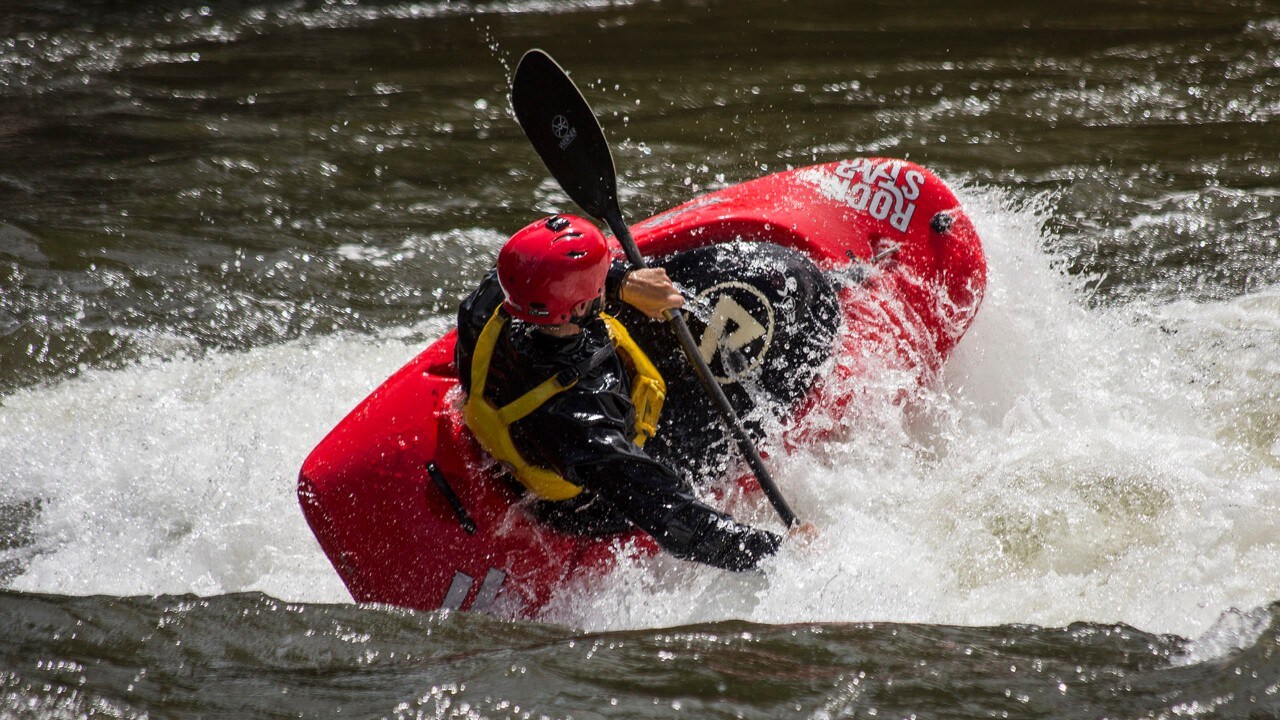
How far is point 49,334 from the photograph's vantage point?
194 inches

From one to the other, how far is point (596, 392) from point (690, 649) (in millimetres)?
815

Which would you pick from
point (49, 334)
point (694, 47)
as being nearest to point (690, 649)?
point (49, 334)

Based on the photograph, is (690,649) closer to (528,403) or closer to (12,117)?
(528,403)

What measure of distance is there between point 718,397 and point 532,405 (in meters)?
0.69

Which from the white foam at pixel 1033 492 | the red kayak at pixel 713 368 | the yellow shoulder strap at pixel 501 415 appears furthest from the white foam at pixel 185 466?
the white foam at pixel 1033 492

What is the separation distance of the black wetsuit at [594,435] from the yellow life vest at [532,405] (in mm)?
21

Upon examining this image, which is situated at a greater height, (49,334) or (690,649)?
(690,649)

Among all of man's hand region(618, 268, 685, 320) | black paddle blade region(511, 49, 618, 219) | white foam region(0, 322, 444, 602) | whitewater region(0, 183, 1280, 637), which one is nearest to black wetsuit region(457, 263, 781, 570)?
man's hand region(618, 268, 685, 320)

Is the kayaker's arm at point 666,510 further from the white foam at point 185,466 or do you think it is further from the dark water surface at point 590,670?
the white foam at point 185,466

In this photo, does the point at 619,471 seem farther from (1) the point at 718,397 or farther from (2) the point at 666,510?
(1) the point at 718,397

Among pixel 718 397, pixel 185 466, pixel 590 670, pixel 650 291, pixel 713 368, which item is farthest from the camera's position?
pixel 185 466

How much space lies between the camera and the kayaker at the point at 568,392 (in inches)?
107

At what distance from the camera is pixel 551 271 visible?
266 cm

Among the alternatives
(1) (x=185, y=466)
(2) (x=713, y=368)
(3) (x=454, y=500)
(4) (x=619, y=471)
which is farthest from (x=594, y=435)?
(1) (x=185, y=466)
